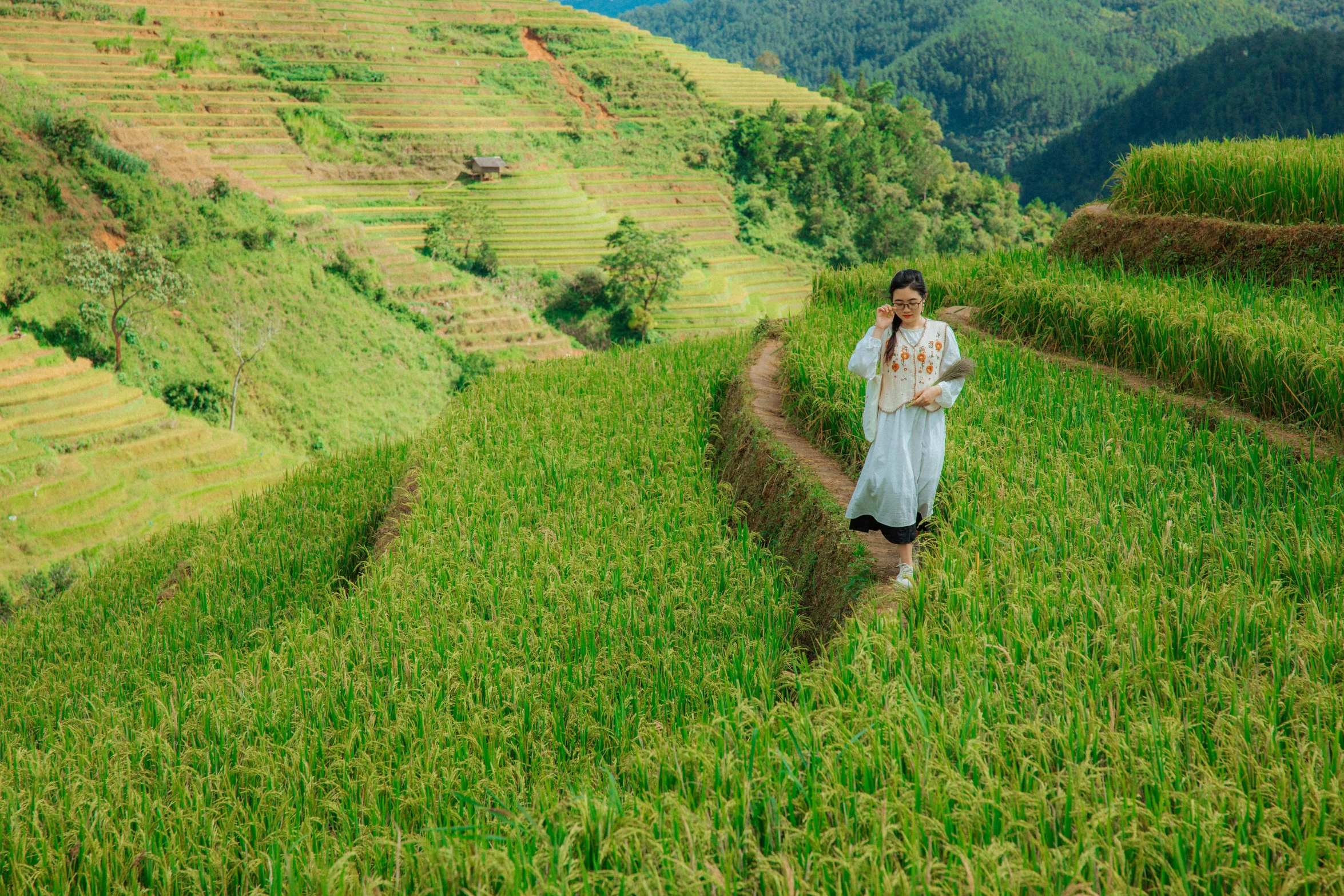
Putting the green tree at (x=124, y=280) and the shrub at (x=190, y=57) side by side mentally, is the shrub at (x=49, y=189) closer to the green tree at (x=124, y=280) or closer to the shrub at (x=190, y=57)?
the green tree at (x=124, y=280)

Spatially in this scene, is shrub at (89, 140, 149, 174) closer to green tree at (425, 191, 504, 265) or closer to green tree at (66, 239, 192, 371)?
green tree at (66, 239, 192, 371)

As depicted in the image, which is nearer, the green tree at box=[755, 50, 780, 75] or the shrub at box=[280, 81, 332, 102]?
the shrub at box=[280, 81, 332, 102]

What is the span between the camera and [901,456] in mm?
3391

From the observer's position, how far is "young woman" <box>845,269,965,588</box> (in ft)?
→ 11.0

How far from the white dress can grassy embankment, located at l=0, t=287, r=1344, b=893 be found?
0.76ft

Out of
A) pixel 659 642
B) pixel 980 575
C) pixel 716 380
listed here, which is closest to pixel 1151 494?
pixel 980 575

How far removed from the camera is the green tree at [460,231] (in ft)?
103

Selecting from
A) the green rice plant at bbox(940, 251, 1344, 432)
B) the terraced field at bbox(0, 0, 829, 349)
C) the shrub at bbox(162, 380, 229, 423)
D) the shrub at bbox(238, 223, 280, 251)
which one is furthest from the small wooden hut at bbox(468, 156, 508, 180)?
the green rice plant at bbox(940, 251, 1344, 432)

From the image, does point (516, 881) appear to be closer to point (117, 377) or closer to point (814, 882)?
point (814, 882)

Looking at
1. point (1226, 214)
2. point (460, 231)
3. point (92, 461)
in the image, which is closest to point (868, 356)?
point (1226, 214)

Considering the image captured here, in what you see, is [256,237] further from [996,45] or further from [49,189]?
[996,45]

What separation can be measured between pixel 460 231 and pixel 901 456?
102 feet

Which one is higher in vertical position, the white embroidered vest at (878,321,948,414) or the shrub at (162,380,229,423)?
the white embroidered vest at (878,321,948,414)

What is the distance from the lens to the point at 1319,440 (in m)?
4.28
